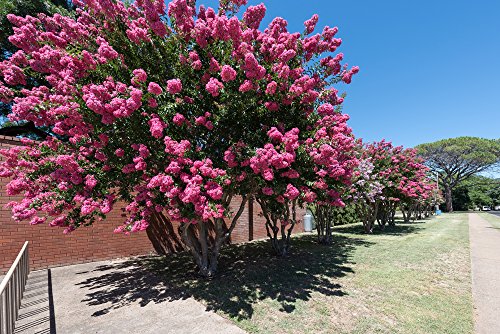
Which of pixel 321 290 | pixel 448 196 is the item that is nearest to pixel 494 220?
pixel 448 196

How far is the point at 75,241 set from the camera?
7086 mm

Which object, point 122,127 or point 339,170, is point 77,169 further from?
point 339,170

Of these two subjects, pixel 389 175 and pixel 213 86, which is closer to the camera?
pixel 213 86

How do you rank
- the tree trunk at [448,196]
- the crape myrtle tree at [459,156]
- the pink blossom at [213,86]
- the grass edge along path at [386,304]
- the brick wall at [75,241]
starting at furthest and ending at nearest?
the tree trunk at [448,196]
the crape myrtle tree at [459,156]
the brick wall at [75,241]
the pink blossom at [213,86]
the grass edge along path at [386,304]

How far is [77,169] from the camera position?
457cm

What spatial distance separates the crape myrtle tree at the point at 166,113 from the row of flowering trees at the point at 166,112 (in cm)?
2

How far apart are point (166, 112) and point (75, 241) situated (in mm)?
5163

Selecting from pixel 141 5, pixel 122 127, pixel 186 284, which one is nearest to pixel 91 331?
pixel 186 284

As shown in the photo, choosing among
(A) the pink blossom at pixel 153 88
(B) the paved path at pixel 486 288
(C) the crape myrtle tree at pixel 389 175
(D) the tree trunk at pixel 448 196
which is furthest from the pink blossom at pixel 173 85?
(D) the tree trunk at pixel 448 196

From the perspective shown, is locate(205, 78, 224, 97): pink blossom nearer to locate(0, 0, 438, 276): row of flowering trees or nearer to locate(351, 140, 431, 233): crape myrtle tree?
locate(0, 0, 438, 276): row of flowering trees

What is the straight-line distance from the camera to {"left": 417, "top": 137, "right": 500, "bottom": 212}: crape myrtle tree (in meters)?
35.3

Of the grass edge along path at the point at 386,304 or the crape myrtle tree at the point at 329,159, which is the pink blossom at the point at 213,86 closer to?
the crape myrtle tree at the point at 329,159

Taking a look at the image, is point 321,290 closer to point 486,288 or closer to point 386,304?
point 386,304

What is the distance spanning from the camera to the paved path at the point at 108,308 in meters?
3.72
